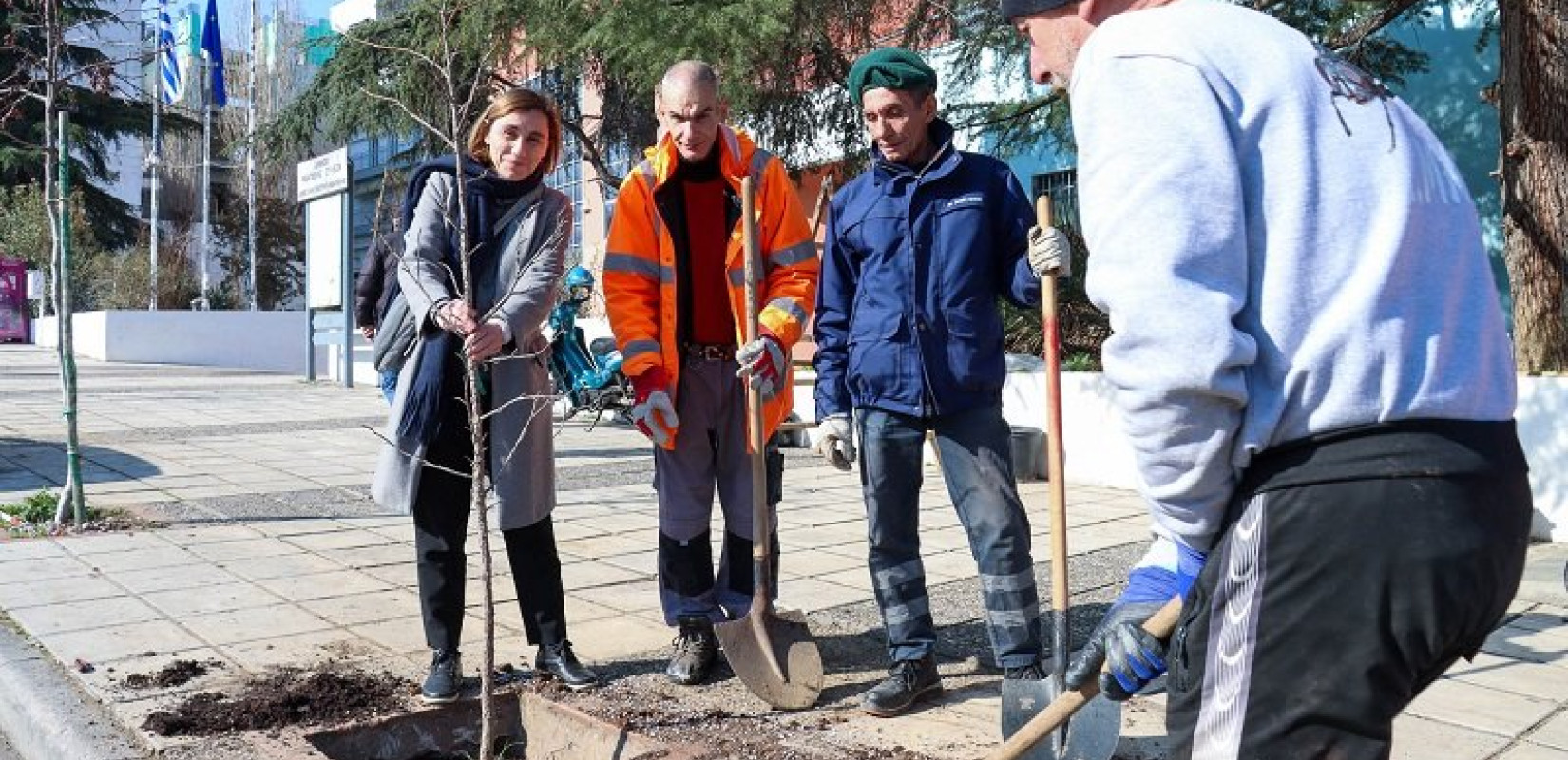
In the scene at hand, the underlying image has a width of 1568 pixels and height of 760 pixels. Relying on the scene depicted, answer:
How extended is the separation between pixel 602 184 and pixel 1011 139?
6.94 m

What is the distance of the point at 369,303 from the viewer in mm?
4031

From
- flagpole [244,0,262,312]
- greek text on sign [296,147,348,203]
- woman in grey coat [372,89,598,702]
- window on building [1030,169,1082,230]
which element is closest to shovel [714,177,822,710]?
woman in grey coat [372,89,598,702]

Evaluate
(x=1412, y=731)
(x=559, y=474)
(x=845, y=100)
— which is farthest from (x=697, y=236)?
(x=845, y=100)

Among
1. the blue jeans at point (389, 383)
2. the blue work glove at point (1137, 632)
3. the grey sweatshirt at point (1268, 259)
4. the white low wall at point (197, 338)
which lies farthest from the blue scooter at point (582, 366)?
the white low wall at point (197, 338)

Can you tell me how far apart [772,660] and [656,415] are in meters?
0.80

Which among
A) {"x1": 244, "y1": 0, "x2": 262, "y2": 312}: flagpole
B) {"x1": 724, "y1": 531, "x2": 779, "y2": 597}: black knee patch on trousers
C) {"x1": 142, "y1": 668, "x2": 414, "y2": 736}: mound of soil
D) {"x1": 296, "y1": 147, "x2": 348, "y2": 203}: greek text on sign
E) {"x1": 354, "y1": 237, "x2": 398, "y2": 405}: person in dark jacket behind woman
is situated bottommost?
{"x1": 142, "y1": 668, "x2": 414, "y2": 736}: mound of soil

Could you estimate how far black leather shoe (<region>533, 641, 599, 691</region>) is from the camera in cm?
381

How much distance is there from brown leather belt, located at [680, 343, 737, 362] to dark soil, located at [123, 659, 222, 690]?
1.78 metres

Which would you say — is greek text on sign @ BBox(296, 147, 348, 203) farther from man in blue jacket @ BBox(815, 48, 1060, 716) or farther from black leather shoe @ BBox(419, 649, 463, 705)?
man in blue jacket @ BBox(815, 48, 1060, 716)

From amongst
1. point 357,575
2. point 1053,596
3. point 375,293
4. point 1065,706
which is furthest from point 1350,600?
point 357,575

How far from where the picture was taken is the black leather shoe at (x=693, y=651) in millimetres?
3904

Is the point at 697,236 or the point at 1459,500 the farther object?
the point at 697,236

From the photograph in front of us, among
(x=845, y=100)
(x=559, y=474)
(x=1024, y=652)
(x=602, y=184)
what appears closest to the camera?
(x=1024, y=652)

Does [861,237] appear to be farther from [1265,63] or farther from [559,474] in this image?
[559,474]
